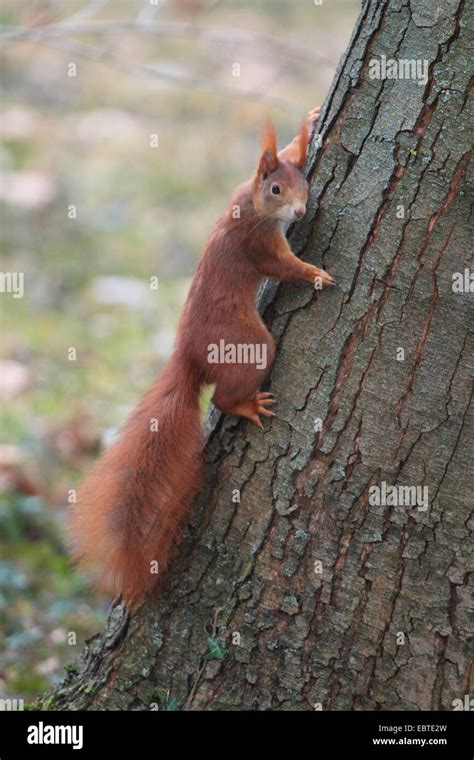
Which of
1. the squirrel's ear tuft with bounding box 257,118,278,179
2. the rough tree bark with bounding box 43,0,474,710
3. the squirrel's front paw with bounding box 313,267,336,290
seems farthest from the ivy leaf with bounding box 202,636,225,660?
the squirrel's ear tuft with bounding box 257,118,278,179

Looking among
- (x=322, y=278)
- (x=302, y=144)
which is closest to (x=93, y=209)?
(x=302, y=144)

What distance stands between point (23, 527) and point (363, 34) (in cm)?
249

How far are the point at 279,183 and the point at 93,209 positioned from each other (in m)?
4.32

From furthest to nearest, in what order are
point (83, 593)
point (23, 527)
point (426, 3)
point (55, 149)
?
1. point (55, 149)
2. point (23, 527)
3. point (83, 593)
4. point (426, 3)

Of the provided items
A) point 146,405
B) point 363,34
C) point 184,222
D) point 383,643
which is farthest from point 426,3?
point 184,222

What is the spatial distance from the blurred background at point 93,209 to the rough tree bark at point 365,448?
115 cm

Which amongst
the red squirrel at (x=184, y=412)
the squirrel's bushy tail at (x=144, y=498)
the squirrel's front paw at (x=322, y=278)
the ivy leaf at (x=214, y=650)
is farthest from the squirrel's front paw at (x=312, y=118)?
the ivy leaf at (x=214, y=650)

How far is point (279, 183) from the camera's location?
235 centimetres

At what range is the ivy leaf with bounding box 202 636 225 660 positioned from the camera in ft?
7.50

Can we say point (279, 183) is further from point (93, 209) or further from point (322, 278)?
point (93, 209)

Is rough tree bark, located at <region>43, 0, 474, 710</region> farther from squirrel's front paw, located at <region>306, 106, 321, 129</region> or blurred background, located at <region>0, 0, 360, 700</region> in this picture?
blurred background, located at <region>0, 0, 360, 700</region>

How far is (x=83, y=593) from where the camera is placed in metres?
3.66

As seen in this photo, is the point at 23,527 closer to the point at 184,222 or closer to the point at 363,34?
the point at 363,34
